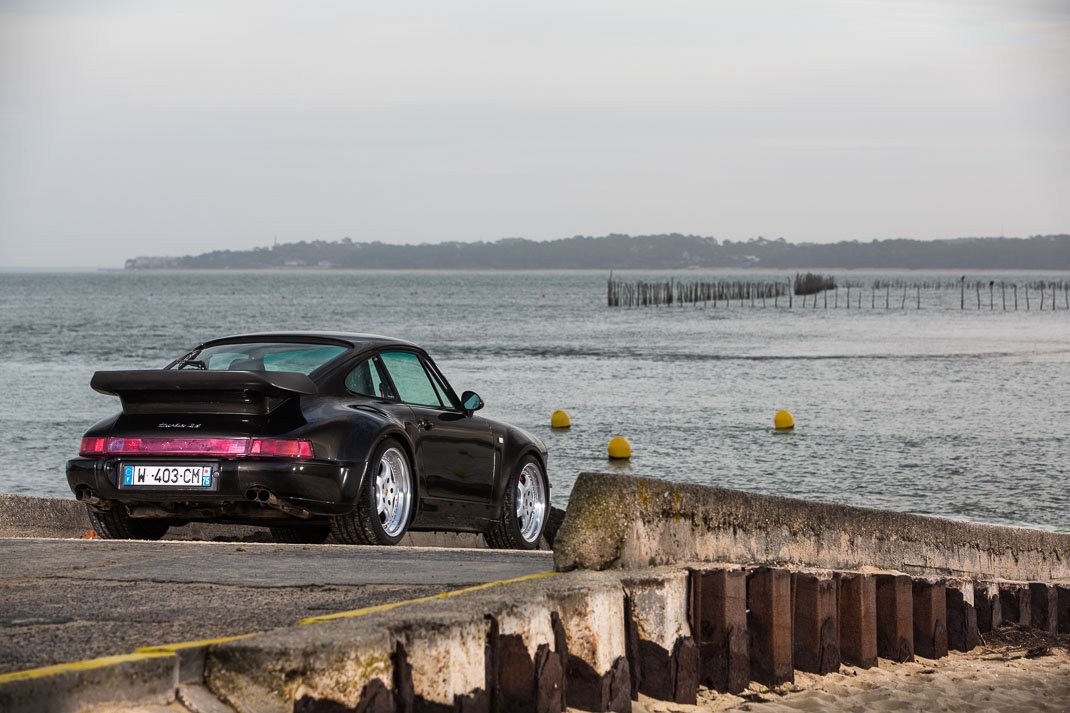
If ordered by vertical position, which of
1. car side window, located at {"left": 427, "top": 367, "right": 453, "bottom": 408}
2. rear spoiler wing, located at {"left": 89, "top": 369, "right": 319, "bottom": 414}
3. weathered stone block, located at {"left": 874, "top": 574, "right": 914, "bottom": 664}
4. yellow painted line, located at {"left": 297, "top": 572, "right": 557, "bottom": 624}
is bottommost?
weathered stone block, located at {"left": 874, "top": 574, "right": 914, "bottom": 664}

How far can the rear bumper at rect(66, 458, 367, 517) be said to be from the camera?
7.75 meters

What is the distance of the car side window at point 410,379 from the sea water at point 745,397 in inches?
552

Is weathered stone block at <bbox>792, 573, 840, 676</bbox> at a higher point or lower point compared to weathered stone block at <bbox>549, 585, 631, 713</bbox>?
lower

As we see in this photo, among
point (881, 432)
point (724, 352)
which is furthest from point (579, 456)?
point (724, 352)

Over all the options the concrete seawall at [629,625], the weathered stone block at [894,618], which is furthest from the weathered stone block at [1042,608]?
the weathered stone block at [894,618]

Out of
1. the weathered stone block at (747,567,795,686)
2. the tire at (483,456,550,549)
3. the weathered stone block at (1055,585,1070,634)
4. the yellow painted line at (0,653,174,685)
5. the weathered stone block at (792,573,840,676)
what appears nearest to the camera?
the yellow painted line at (0,653,174,685)

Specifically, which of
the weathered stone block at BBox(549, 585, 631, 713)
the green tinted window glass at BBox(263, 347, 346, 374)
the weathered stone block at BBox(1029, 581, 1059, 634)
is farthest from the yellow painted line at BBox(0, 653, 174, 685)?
the weathered stone block at BBox(1029, 581, 1059, 634)

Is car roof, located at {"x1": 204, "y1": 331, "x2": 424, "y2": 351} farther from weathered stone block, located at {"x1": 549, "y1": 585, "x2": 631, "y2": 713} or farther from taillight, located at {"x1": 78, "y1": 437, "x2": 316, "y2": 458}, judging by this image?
weathered stone block, located at {"x1": 549, "y1": 585, "x2": 631, "y2": 713}

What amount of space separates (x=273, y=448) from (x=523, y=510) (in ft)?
8.34

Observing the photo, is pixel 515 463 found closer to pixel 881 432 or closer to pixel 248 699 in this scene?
pixel 248 699

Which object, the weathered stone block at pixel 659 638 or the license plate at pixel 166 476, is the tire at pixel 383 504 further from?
the weathered stone block at pixel 659 638

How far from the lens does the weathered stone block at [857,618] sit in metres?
7.43

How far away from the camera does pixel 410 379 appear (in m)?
9.19

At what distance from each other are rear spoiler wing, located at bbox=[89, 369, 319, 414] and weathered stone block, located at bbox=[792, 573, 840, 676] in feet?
10.1
